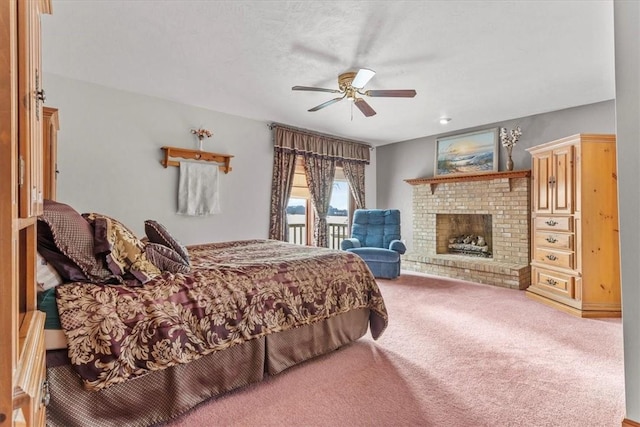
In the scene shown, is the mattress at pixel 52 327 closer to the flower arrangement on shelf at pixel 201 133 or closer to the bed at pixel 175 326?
the bed at pixel 175 326

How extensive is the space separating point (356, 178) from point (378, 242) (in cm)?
153

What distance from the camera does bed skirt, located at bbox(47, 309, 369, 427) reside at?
1422 millimetres

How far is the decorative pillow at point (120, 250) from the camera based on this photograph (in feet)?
5.19

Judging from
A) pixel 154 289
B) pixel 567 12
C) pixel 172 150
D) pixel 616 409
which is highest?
pixel 567 12

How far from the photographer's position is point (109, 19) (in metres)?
2.27

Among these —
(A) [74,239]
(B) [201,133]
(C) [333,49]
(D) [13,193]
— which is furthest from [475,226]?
(D) [13,193]

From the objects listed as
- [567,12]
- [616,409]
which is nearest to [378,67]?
[567,12]

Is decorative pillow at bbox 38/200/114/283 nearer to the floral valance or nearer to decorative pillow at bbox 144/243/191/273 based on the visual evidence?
decorative pillow at bbox 144/243/191/273

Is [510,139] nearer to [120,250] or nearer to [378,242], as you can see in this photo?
[378,242]

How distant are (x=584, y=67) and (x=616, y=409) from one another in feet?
9.45

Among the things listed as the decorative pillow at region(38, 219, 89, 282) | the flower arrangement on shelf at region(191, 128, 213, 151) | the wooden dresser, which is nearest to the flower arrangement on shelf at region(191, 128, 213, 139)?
the flower arrangement on shelf at region(191, 128, 213, 151)

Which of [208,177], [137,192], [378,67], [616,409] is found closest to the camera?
[616,409]

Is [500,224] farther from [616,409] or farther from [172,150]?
[172,150]

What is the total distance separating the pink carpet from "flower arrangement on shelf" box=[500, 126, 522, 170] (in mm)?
2446
